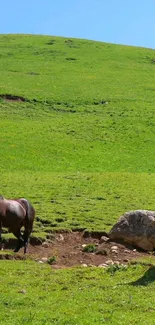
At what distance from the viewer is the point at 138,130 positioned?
163 ft

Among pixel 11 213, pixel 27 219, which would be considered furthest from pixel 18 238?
pixel 11 213

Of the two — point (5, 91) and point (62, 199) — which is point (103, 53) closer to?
point (5, 91)

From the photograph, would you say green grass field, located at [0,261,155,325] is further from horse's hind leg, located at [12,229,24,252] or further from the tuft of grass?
horse's hind leg, located at [12,229,24,252]

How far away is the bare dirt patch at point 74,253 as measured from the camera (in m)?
17.4

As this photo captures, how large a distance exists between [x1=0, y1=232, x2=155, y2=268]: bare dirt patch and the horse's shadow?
2.17 m

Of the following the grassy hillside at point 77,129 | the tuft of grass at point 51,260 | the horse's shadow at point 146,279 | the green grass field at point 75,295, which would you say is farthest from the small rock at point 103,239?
the horse's shadow at point 146,279

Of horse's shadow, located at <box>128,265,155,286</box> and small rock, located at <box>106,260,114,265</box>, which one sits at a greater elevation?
horse's shadow, located at <box>128,265,155,286</box>

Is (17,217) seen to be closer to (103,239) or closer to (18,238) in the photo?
(18,238)

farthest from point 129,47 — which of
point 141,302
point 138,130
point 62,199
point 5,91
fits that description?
point 141,302

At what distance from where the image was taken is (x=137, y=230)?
19469 mm

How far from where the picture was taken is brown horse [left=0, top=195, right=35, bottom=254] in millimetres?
18203

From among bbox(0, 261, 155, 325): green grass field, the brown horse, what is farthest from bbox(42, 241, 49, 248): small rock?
bbox(0, 261, 155, 325): green grass field

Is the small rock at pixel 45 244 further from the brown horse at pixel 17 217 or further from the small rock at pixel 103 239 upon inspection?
the small rock at pixel 103 239

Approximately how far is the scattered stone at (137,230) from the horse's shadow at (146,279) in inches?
154
